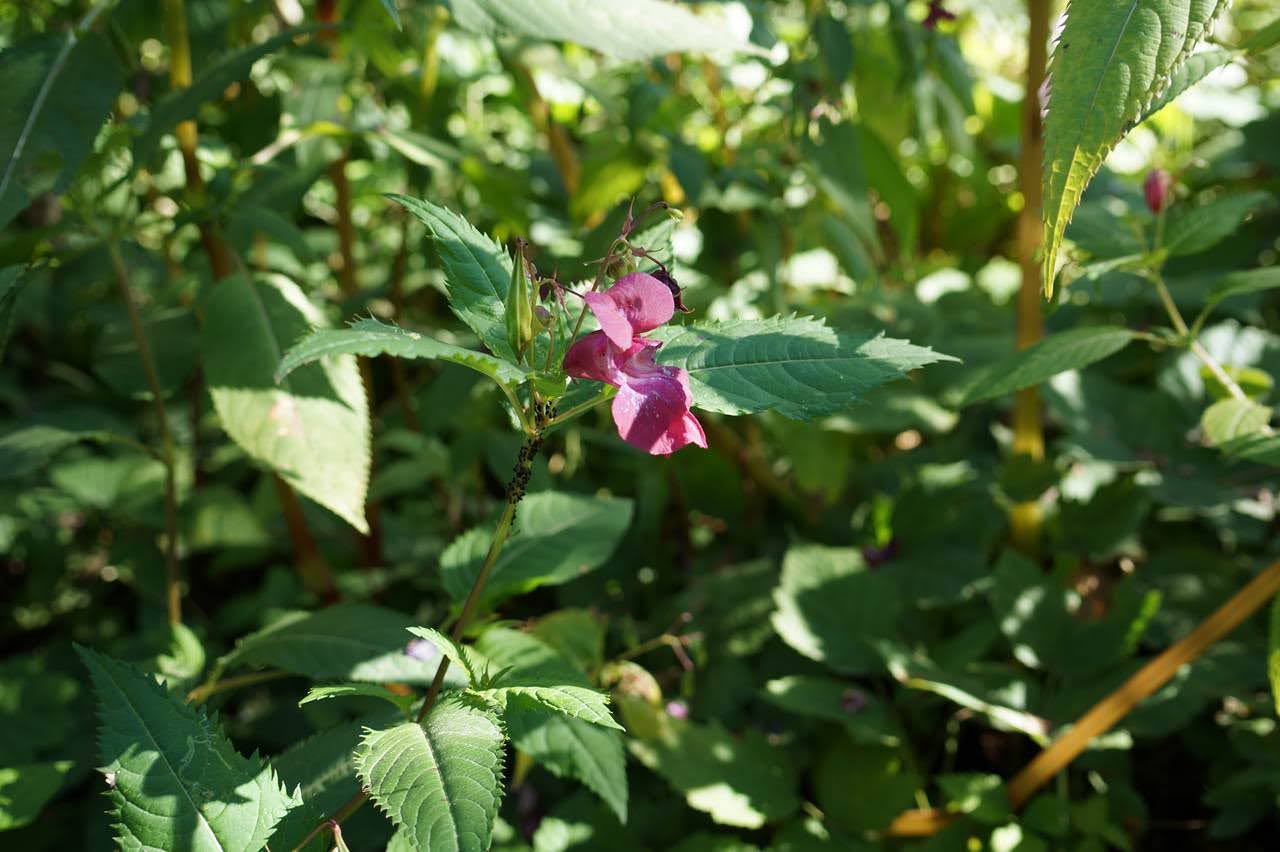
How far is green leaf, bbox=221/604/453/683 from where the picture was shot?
0.95 metres

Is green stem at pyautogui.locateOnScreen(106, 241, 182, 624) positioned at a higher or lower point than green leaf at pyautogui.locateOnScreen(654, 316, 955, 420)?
lower

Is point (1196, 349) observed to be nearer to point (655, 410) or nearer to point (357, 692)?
point (655, 410)

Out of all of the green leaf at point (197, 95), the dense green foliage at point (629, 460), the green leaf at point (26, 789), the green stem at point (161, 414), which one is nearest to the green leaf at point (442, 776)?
the dense green foliage at point (629, 460)

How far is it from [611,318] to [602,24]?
0.46 metres

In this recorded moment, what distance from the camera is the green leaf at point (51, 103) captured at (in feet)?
3.10

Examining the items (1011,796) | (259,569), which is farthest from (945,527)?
(259,569)

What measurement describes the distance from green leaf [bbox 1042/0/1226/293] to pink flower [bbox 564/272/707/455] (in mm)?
250

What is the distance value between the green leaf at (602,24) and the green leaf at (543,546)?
1.54 feet

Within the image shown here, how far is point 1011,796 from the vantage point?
115 cm

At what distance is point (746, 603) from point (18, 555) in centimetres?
130

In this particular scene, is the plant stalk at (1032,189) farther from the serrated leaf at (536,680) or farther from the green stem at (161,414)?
the green stem at (161,414)

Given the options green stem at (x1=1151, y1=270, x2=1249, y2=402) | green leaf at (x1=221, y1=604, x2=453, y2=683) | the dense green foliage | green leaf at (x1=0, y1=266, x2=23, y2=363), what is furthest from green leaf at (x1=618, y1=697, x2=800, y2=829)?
green leaf at (x1=0, y1=266, x2=23, y2=363)

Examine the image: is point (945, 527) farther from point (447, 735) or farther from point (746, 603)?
point (447, 735)

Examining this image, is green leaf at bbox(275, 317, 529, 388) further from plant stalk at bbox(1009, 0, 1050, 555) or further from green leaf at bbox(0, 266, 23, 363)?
plant stalk at bbox(1009, 0, 1050, 555)
